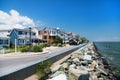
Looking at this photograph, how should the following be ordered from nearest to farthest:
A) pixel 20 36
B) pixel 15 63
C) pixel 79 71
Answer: pixel 79 71 → pixel 15 63 → pixel 20 36

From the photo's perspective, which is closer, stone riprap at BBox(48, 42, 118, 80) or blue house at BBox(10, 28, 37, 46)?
stone riprap at BBox(48, 42, 118, 80)

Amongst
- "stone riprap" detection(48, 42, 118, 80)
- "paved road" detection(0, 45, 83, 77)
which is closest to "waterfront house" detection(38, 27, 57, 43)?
"paved road" detection(0, 45, 83, 77)

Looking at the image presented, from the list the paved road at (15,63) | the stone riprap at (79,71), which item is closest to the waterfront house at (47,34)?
the paved road at (15,63)

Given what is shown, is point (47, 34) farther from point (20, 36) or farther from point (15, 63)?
point (15, 63)

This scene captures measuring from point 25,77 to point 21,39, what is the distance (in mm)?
43221

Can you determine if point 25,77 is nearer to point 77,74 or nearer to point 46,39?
point 77,74

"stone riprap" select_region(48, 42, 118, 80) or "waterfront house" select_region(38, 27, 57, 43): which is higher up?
"waterfront house" select_region(38, 27, 57, 43)

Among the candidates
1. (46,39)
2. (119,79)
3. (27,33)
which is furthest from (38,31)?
(119,79)

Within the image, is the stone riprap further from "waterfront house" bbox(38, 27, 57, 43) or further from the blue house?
"waterfront house" bbox(38, 27, 57, 43)

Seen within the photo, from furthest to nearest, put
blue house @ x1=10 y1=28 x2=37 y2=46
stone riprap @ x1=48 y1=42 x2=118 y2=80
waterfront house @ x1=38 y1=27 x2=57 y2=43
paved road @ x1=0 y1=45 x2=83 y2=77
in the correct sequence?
1. waterfront house @ x1=38 y1=27 x2=57 y2=43
2. blue house @ x1=10 y1=28 x2=37 y2=46
3. paved road @ x1=0 y1=45 x2=83 y2=77
4. stone riprap @ x1=48 y1=42 x2=118 y2=80

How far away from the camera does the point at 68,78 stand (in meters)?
11.2

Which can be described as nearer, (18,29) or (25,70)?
(25,70)

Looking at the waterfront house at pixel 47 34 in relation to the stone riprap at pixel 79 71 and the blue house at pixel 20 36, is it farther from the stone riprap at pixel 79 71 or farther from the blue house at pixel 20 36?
the stone riprap at pixel 79 71

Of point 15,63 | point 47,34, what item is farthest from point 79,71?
point 47,34
